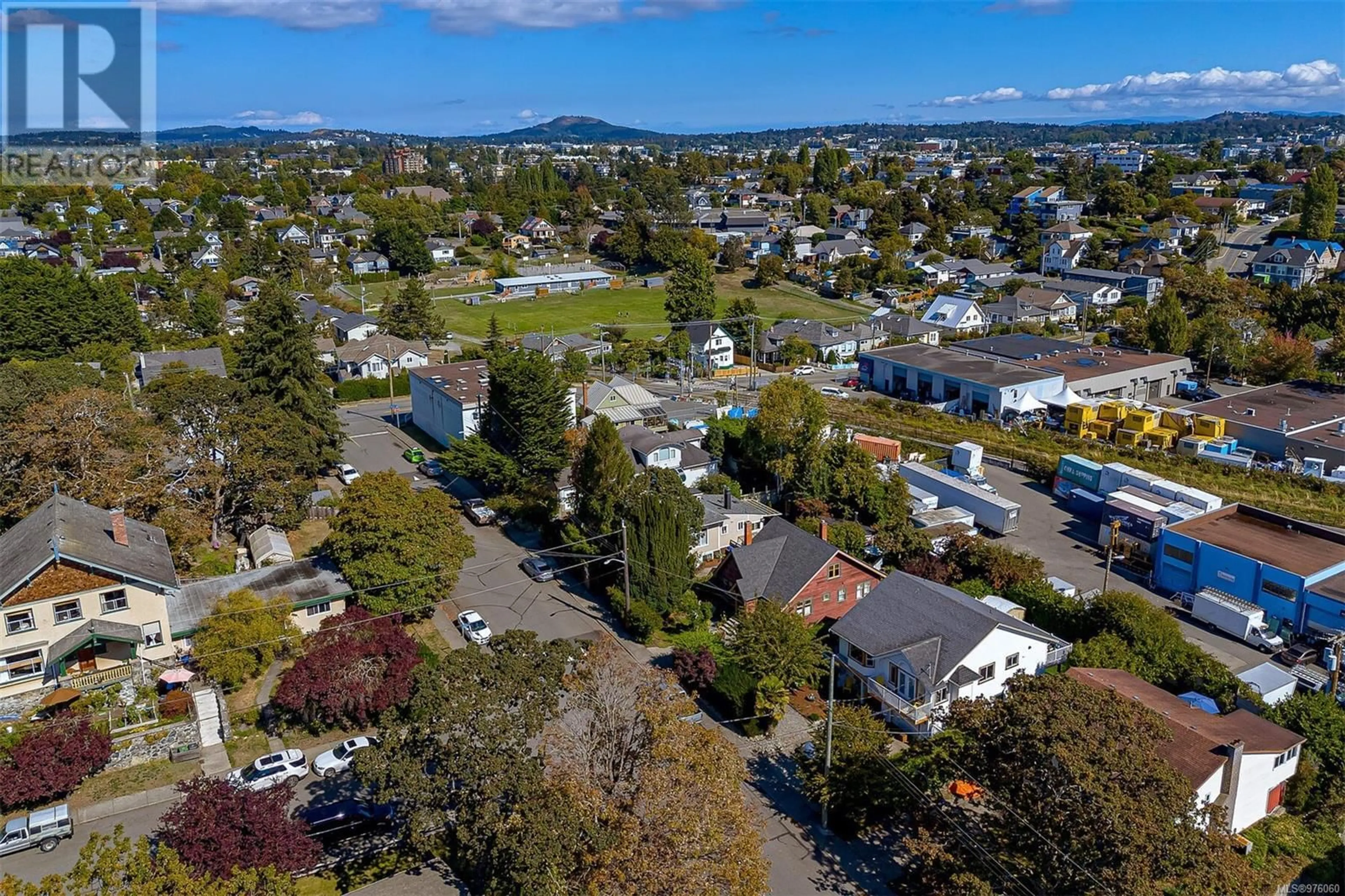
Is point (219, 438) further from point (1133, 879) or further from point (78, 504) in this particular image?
point (1133, 879)

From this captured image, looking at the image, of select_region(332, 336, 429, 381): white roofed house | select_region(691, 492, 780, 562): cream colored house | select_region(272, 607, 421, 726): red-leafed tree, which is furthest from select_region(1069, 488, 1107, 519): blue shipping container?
select_region(332, 336, 429, 381): white roofed house

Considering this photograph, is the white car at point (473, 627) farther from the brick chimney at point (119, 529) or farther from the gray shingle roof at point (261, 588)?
the brick chimney at point (119, 529)

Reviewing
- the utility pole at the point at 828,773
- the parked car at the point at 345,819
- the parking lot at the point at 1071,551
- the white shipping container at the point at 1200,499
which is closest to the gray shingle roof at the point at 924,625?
the utility pole at the point at 828,773

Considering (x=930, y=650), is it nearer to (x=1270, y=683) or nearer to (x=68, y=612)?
(x=1270, y=683)

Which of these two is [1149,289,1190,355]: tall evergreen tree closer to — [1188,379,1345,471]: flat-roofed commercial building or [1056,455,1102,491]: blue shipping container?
[1188,379,1345,471]: flat-roofed commercial building

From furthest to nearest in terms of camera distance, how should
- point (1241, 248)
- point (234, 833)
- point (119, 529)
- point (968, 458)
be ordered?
point (1241, 248)
point (968, 458)
point (119, 529)
point (234, 833)

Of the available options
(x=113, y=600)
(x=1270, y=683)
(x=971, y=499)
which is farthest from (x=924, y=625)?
(x=113, y=600)

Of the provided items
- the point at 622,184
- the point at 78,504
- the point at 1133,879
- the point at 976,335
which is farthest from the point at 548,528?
the point at 622,184
